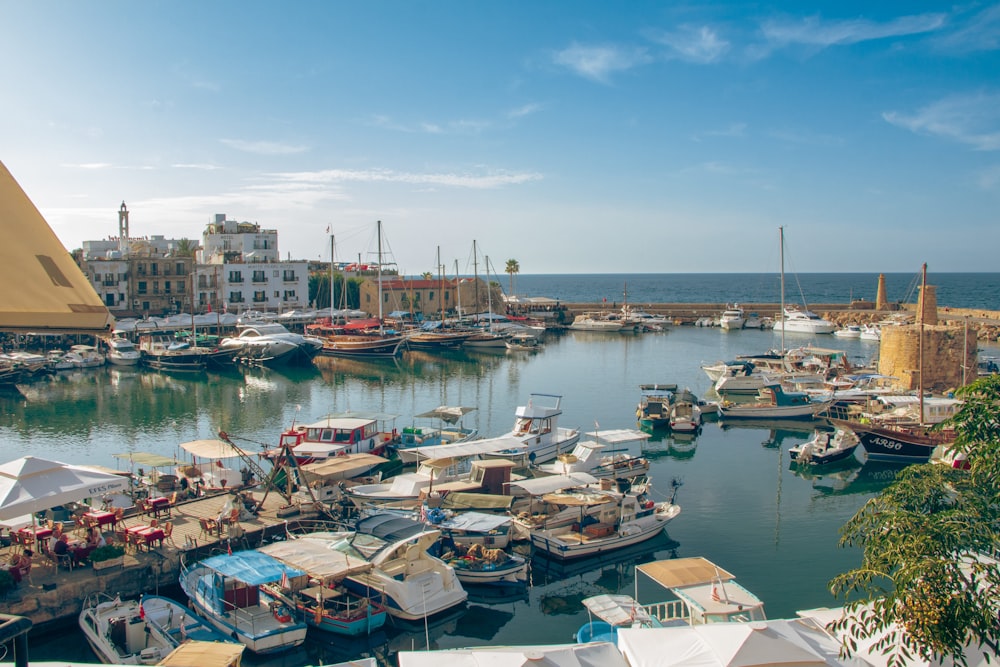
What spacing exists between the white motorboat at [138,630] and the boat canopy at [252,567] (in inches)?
51.8

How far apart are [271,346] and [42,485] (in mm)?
49566

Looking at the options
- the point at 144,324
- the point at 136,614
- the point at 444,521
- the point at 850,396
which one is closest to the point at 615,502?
the point at 444,521

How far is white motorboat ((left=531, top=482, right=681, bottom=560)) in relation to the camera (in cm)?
2369

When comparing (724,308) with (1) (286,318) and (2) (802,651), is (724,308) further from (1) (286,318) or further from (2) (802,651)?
(2) (802,651)

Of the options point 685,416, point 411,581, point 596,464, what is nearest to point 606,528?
point 596,464

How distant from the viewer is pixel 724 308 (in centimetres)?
11419

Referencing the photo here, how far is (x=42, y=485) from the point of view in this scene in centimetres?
1916

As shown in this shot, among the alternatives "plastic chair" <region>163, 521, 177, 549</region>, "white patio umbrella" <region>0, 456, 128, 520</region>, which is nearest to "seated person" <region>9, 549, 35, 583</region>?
"white patio umbrella" <region>0, 456, 128, 520</region>

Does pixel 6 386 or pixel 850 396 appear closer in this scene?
pixel 850 396

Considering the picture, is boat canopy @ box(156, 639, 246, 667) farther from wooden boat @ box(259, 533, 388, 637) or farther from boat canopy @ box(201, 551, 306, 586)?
wooden boat @ box(259, 533, 388, 637)

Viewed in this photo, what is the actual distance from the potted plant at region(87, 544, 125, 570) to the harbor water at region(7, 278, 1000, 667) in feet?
5.54

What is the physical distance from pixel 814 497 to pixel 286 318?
2634 inches

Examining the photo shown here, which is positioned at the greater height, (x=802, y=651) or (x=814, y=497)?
(x=802, y=651)

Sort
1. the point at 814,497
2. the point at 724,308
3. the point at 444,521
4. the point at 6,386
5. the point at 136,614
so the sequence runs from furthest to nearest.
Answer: the point at 724,308 < the point at 6,386 < the point at 814,497 < the point at 444,521 < the point at 136,614
